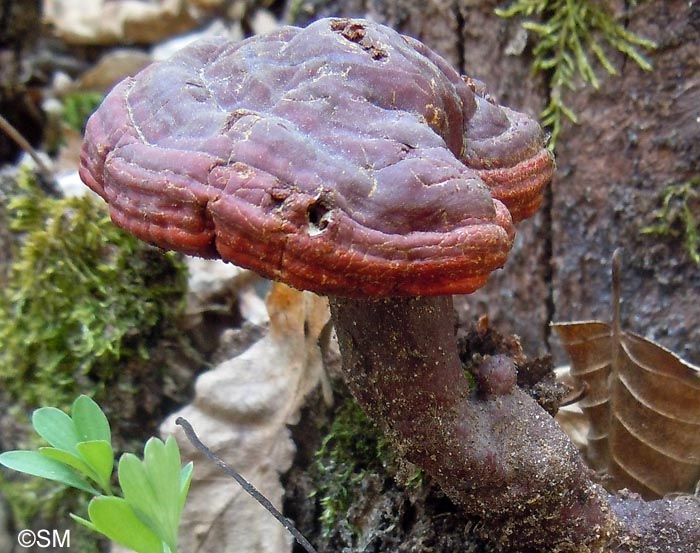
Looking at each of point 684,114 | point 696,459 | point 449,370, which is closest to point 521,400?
point 449,370

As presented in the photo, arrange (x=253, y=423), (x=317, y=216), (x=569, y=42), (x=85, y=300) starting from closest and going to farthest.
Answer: (x=317, y=216), (x=253, y=423), (x=85, y=300), (x=569, y=42)

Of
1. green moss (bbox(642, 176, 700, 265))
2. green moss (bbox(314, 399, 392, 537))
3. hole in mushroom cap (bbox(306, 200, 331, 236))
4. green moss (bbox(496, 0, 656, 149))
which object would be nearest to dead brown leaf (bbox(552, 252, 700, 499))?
green moss (bbox(642, 176, 700, 265))

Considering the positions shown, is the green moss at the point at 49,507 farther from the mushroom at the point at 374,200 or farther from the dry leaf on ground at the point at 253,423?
the mushroom at the point at 374,200

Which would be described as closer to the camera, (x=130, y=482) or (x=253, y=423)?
(x=130, y=482)

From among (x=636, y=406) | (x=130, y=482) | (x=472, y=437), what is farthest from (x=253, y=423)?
(x=636, y=406)

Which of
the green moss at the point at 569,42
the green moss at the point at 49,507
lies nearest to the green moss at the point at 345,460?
the green moss at the point at 49,507

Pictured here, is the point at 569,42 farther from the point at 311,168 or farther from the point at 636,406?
the point at 311,168

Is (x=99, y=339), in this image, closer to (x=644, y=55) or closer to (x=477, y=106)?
(x=477, y=106)
